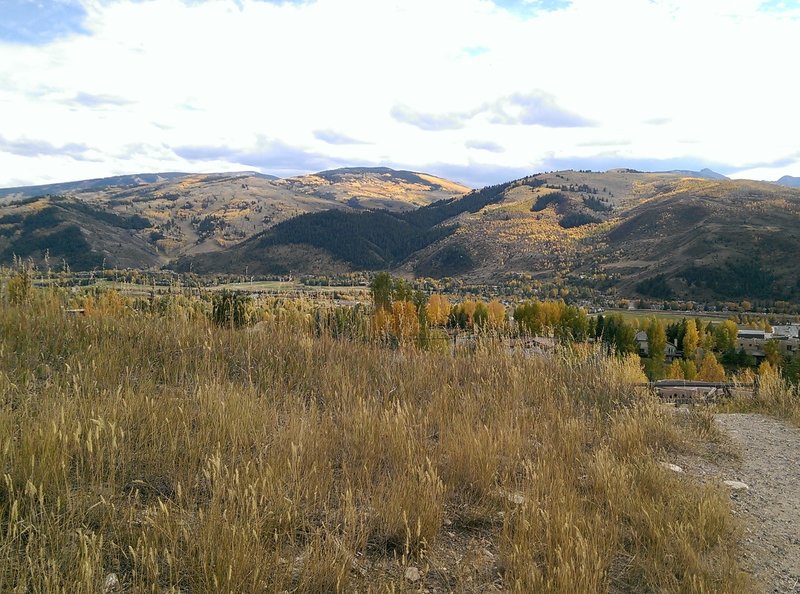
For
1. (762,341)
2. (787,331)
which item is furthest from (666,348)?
(787,331)

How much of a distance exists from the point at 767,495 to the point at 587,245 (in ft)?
497

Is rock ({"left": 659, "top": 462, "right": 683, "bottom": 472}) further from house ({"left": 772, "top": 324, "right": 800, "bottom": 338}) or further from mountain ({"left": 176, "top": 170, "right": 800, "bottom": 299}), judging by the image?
mountain ({"left": 176, "top": 170, "right": 800, "bottom": 299})

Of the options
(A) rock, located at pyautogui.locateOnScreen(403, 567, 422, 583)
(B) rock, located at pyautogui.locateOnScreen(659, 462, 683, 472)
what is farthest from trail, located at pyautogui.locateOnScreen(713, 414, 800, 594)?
(A) rock, located at pyautogui.locateOnScreen(403, 567, 422, 583)

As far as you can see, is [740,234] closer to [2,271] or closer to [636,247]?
[636,247]

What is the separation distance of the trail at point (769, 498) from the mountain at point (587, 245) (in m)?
103

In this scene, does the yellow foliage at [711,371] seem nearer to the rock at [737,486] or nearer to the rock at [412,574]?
the rock at [737,486]

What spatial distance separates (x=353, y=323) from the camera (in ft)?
27.8

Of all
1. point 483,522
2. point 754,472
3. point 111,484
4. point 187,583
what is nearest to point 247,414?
point 111,484

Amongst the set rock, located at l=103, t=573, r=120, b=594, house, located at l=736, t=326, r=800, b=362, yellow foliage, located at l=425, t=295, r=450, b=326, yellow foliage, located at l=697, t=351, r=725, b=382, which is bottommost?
yellow foliage, located at l=697, t=351, r=725, b=382

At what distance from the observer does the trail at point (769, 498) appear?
139 inches

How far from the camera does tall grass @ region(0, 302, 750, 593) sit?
2.56 m

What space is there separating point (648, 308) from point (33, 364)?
346ft

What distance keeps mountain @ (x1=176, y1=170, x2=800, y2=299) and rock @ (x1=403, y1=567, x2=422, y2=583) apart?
109687mm

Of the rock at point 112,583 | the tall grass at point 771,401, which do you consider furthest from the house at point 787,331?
the rock at point 112,583
